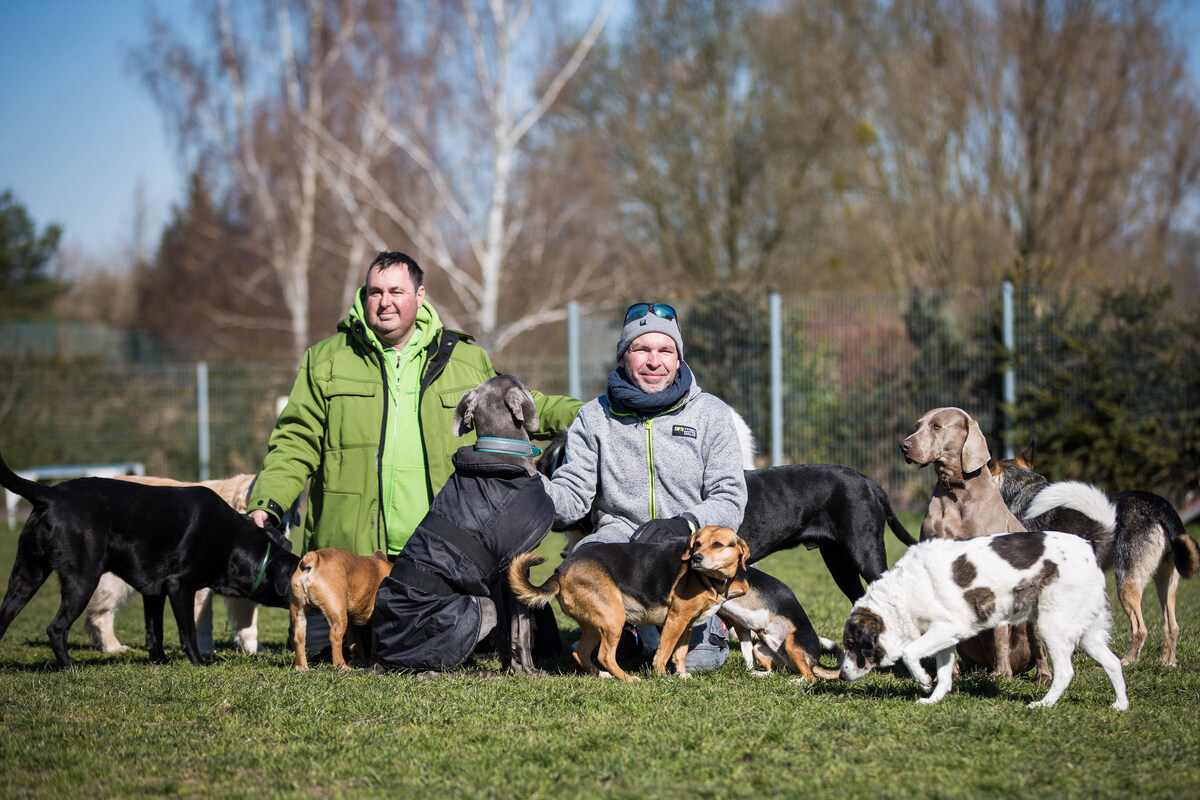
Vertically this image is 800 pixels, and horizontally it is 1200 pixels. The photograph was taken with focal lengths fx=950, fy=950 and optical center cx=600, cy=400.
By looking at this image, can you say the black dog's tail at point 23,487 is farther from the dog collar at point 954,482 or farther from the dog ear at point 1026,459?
the dog ear at point 1026,459

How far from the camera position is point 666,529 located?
4.66 m

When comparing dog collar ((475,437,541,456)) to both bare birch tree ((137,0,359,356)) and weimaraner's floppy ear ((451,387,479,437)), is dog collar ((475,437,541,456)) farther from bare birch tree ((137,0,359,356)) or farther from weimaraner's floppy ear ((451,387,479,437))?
bare birch tree ((137,0,359,356))

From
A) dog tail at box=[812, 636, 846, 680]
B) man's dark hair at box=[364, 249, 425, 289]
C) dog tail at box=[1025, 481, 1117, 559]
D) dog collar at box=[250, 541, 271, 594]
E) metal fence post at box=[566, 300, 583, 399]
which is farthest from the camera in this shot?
metal fence post at box=[566, 300, 583, 399]

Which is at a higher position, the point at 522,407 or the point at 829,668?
the point at 522,407

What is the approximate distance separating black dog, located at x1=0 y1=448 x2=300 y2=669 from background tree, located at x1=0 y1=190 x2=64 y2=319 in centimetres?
2986

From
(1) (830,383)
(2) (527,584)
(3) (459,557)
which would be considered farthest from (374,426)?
(1) (830,383)

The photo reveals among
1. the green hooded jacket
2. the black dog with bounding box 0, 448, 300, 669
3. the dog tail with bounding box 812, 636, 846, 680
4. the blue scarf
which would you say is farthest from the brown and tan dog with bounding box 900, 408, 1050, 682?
the black dog with bounding box 0, 448, 300, 669

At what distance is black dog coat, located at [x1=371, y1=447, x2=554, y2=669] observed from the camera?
4.58 meters

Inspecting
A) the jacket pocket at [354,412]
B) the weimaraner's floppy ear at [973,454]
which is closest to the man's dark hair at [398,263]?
the jacket pocket at [354,412]

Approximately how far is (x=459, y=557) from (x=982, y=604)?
2349 mm

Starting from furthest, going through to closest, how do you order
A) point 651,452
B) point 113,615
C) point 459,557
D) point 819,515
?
point 113,615, point 819,515, point 651,452, point 459,557

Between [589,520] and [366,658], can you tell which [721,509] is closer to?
[589,520]

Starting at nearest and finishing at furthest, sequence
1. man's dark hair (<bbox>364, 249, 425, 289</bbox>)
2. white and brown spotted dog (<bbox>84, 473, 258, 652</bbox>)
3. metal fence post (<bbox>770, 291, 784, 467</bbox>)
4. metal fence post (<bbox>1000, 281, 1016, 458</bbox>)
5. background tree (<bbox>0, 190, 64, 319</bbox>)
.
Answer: man's dark hair (<bbox>364, 249, 425, 289</bbox>) < white and brown spotted dog (<bbox>84, 473, 258, 652</bbox>) < metal fence post (<bbox>1000, 281, 1016, 458</bbox>) < metal fence post (<bbox>770, 291, 784, 467</bbox>) < background tree (<bbox>0, 190, 64, 319</bbox>)

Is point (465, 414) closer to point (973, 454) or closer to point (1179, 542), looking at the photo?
point (973, 454)
